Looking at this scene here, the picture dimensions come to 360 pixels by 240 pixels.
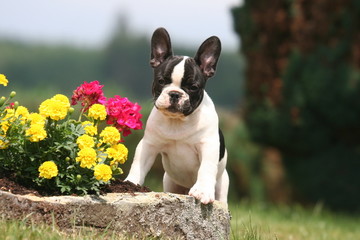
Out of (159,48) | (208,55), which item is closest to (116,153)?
(159,48)

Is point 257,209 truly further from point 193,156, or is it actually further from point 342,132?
point 193,156

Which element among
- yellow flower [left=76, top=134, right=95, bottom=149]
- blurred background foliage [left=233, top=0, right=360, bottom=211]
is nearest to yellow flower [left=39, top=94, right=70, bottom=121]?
yellow flower [left=76, top=134, right=95, bottom=149]

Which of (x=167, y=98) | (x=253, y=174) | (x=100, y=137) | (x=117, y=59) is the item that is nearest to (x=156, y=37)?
(x=167, y=98)

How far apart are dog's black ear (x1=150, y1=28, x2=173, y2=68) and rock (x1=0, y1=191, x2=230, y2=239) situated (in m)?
1.16

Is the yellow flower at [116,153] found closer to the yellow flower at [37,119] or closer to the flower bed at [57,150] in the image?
the flower bed at [57,150]

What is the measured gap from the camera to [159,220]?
14.4 feet

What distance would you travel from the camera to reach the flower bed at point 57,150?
420 centimetres

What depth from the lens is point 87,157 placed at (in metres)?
4.14

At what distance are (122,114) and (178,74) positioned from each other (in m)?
0.59

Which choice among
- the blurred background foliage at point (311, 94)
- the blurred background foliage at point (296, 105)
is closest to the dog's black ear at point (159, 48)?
the blurred background foliage at point (296, 105)

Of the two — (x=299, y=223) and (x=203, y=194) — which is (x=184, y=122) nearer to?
(x=203, y=194)

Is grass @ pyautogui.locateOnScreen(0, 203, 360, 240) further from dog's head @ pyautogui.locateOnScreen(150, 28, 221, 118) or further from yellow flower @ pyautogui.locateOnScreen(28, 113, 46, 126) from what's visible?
dog's head @ pyautogui.locateOnScreen(150, 28, 221, 118)

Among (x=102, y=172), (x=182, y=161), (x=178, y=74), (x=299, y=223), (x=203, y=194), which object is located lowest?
(x=299, y=223)

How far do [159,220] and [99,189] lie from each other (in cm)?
54
